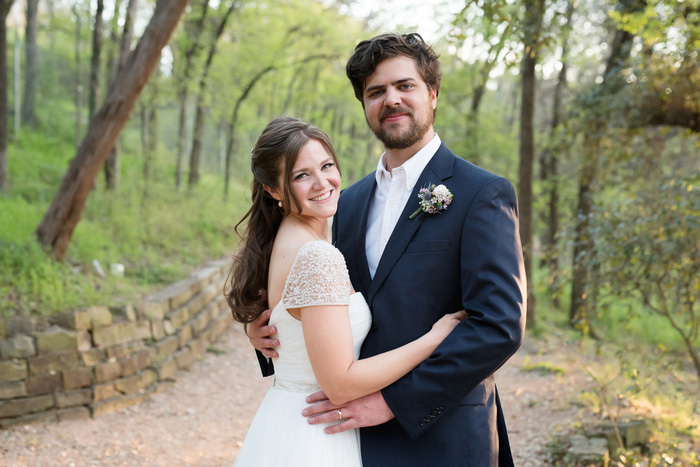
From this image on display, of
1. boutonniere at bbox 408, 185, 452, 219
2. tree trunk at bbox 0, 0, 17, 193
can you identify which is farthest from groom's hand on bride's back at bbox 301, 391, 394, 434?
tree trunk at bbox 0, 0, 17, 193

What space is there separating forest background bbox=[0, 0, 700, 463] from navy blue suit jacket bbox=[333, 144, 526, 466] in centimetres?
162

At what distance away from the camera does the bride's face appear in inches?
88.9

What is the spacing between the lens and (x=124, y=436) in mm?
5426

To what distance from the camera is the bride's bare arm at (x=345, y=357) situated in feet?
6.42

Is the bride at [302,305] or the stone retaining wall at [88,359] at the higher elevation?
the bride at [302,305]

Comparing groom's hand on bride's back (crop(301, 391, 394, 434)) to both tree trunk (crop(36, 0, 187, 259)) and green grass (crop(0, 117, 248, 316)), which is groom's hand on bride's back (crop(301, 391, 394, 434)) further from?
tree trunk (crop(36, 0, 187, 259))

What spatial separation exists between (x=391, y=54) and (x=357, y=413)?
140cm

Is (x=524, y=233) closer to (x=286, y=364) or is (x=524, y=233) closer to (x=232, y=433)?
(x=232, y=433)

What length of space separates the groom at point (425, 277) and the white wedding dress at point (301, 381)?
0.19ft

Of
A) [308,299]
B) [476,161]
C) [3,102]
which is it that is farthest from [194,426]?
[476,161]

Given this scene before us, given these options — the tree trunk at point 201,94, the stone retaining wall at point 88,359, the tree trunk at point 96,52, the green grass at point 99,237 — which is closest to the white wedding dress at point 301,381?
the green grass at point 99,237

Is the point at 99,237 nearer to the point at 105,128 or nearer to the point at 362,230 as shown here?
the point at 105,128

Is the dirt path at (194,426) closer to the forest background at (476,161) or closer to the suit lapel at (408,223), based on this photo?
the forest background at (476,161)

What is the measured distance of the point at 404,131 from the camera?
236 centimetres
